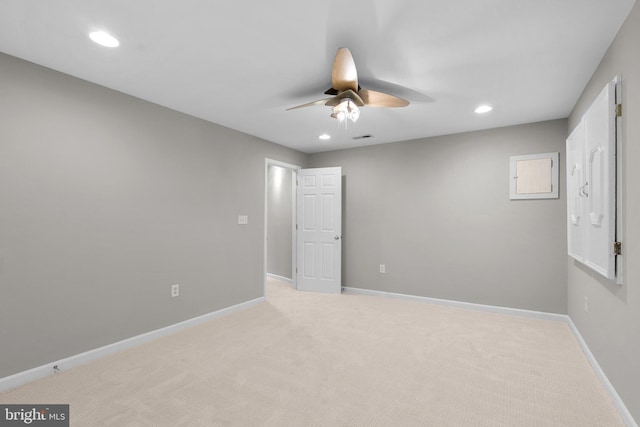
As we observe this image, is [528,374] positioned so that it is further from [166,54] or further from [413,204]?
[166,54]

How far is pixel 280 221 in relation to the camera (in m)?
6.04

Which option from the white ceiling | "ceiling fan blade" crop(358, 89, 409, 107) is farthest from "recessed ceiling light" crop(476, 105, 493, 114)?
"ceiling fan blade" crop(358, 89, 409, 107)

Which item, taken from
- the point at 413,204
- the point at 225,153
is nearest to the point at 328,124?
the point at 225,153

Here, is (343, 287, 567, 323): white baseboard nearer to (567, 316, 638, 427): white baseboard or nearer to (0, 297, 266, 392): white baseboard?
(567, 316, 638, 427): white baseboard

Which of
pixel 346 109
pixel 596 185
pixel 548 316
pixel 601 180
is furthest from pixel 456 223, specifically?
pixel 346 109

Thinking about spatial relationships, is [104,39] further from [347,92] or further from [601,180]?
[601,180]

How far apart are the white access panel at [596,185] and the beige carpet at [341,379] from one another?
3.15 feet

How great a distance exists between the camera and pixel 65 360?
2490mm

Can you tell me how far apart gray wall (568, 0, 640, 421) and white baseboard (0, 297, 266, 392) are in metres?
3.74

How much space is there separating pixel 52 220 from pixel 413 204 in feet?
13.9

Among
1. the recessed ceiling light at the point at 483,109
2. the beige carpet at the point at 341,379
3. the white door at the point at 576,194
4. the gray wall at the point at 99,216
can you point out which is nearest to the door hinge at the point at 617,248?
the white door at the point at 576,194

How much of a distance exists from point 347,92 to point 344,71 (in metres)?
0.16

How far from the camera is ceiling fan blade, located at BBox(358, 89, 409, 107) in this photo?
231 centimetres

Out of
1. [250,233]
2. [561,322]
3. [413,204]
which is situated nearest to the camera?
[561,322]
